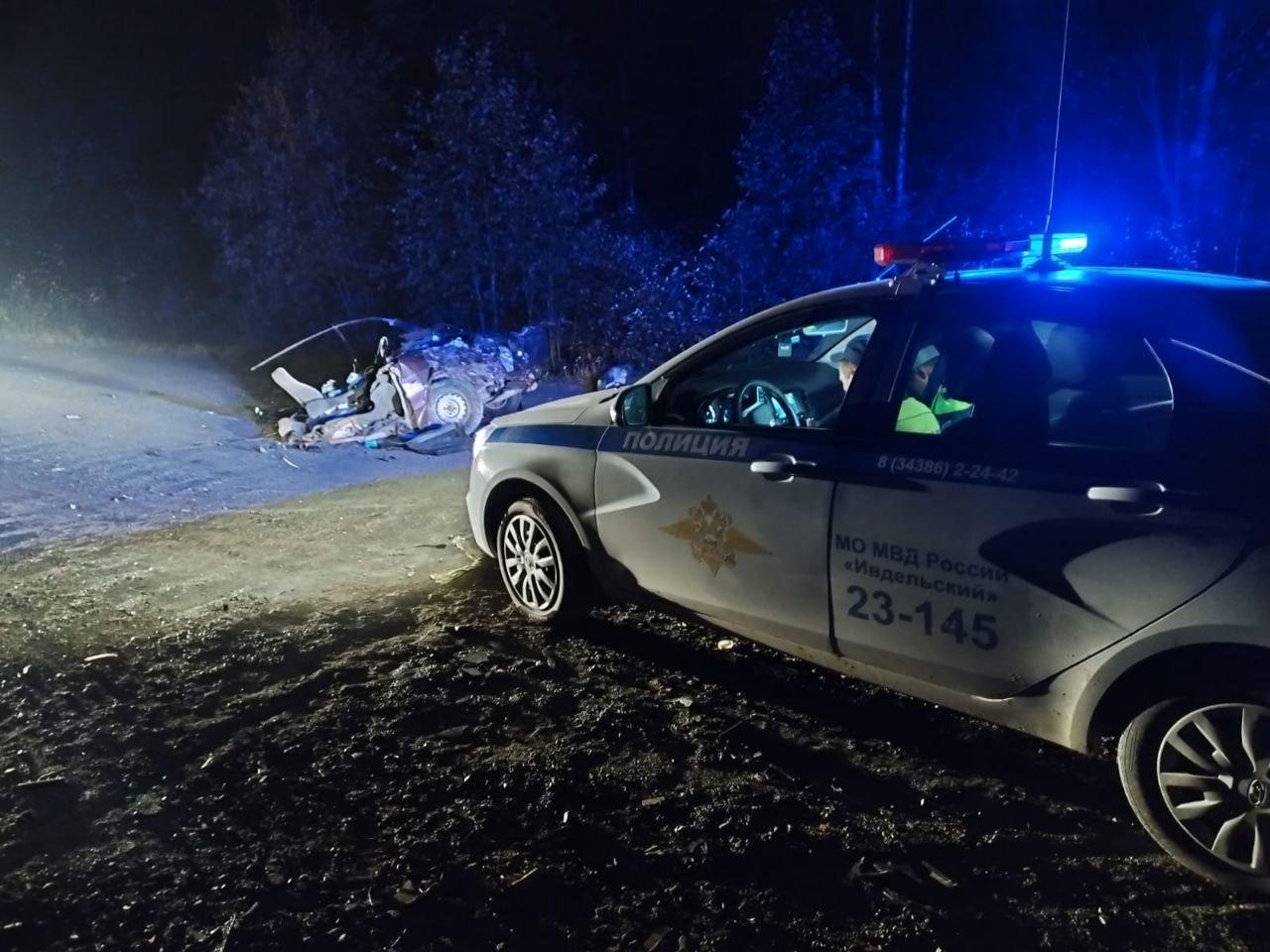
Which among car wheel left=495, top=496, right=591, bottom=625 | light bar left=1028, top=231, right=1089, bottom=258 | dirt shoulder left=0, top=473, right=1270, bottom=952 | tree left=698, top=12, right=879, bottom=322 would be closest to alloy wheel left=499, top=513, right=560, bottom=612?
car wheel left=495, top=496, right=591, bottom=625

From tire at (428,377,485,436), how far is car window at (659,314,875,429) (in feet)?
19.8

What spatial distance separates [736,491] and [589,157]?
11.9 metres

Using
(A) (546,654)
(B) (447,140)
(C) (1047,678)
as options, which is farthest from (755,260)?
(C) (1047,678)

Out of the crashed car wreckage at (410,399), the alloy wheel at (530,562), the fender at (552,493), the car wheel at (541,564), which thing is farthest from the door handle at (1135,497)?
the crashed car wreckage at (410,399)

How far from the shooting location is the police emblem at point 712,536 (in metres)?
3.60

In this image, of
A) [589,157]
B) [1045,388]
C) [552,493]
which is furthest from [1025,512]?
[589,157]

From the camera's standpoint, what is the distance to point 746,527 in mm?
3553

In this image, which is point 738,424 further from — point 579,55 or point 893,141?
point 579,55

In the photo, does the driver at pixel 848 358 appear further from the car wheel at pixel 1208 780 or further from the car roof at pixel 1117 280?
the car wheel at pixel 1208 780

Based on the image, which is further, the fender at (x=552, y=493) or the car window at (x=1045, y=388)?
the fender at (x=552, y=493)

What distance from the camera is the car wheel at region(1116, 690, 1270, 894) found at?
259cm

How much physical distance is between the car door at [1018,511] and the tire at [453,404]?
7409 millimetres

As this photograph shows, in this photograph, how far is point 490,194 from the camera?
45.5 ft

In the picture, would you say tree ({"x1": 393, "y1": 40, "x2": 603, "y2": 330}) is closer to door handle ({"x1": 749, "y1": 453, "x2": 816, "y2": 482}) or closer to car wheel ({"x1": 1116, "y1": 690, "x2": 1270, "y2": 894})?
door handle ({"x1": 749, "y1": 453, "x2": 816, "y2": 482})
